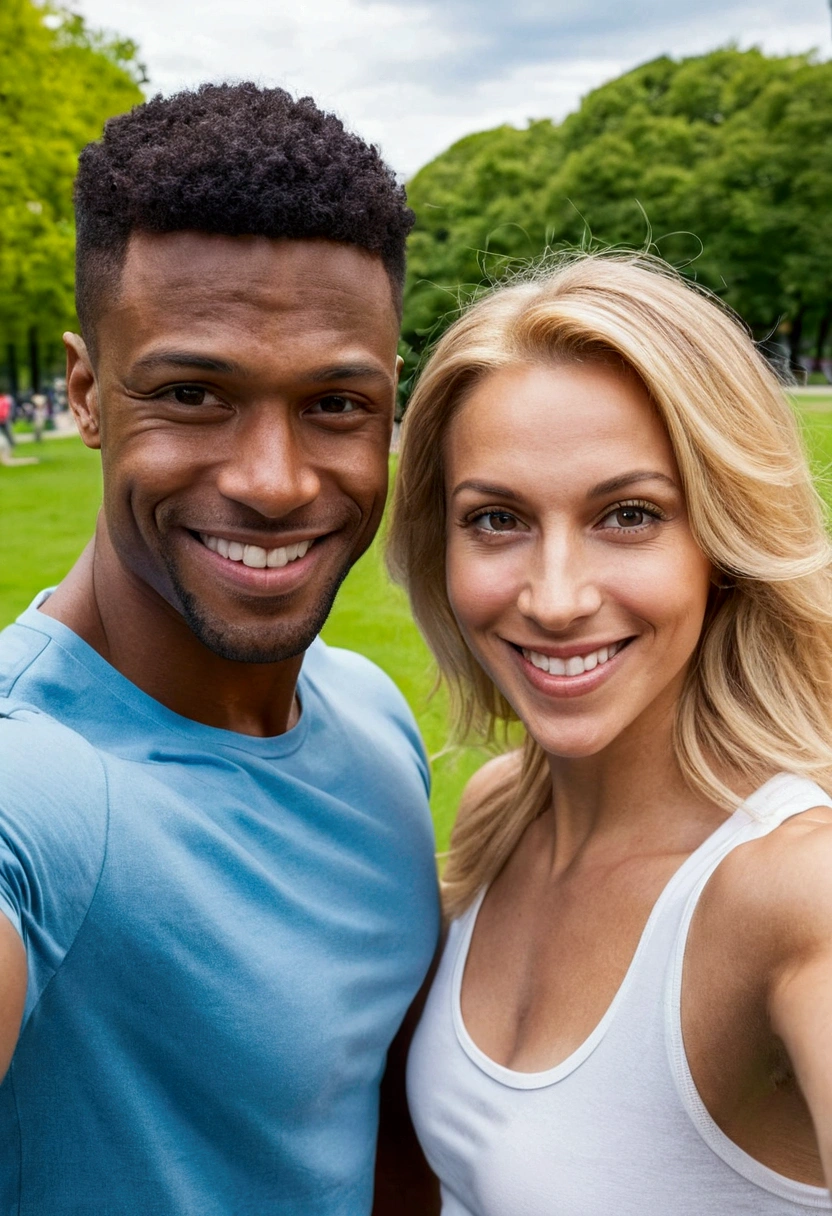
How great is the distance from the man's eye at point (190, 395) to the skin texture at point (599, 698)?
66cm

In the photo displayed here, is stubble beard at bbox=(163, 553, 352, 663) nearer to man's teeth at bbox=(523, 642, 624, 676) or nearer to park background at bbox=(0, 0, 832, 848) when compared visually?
man's teeth at bbox=(523, 642, 624, 676)

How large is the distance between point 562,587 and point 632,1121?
42.3 inches

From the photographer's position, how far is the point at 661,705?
2842 millimetres

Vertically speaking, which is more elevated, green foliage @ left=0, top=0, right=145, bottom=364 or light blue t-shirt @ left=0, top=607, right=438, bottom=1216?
green foliage @ left=0, top=0, right=145, bottom=364

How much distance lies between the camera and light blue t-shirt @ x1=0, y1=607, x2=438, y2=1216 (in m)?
2.07

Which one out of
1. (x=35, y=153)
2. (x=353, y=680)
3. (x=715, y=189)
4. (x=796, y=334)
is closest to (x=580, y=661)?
(x=353, y=680)

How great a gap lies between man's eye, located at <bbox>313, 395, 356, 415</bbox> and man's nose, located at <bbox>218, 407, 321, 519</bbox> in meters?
0.10

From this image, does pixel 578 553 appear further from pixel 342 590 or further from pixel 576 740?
pixel 342 590

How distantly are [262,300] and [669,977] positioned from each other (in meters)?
1.56

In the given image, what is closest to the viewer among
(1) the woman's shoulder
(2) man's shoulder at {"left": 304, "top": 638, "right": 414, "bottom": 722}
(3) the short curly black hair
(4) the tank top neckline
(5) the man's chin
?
(1) the woman's shoulder

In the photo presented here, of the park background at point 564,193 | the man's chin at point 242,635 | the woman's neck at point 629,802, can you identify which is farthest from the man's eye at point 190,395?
the park background at point 564,193

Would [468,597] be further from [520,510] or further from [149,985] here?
[149,985]

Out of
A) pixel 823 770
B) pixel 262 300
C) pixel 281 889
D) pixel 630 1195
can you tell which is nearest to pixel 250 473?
pixel 262 300

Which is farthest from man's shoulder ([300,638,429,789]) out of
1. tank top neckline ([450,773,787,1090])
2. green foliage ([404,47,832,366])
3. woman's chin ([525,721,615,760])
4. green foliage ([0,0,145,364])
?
green foliage ([404,47,832,366])
